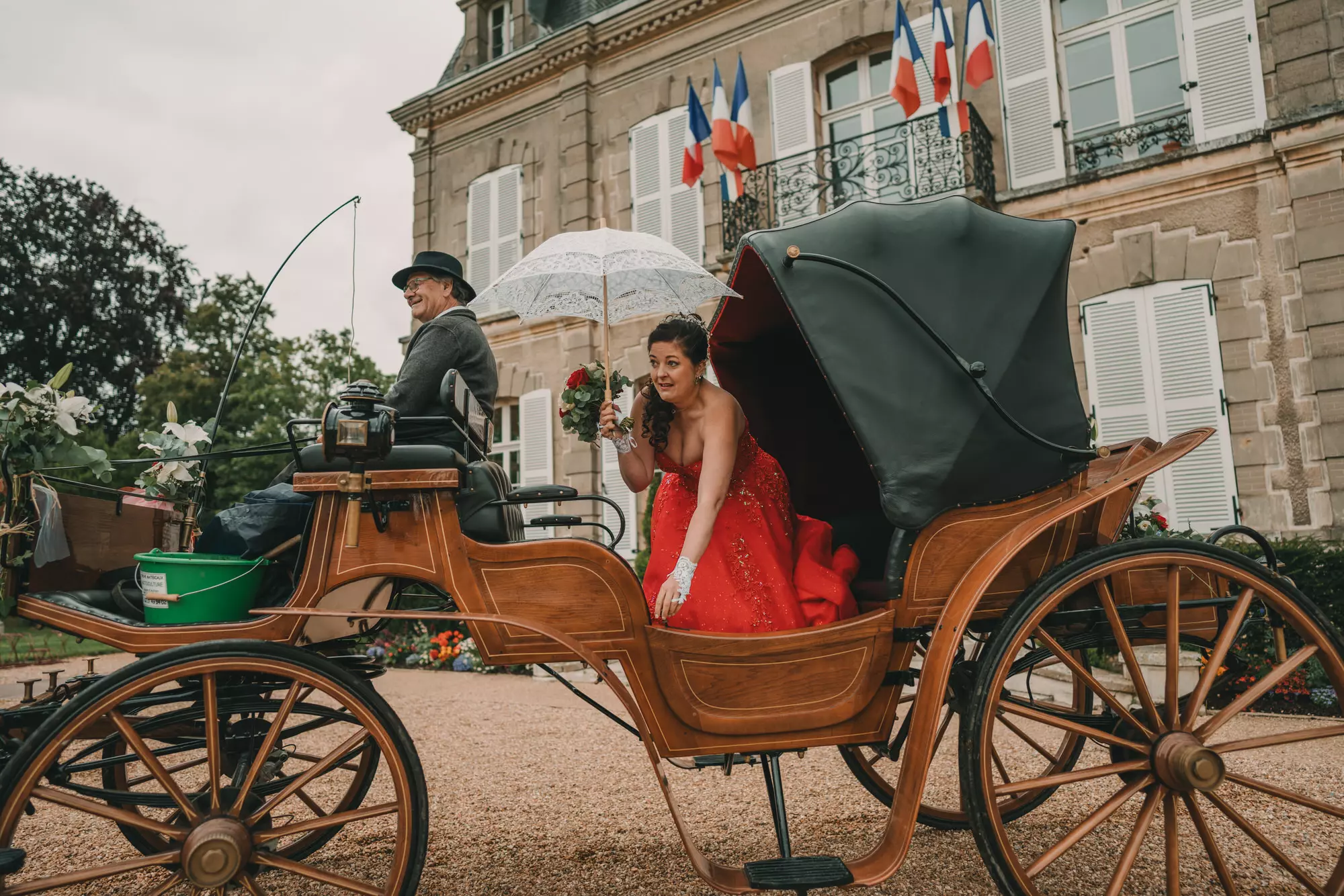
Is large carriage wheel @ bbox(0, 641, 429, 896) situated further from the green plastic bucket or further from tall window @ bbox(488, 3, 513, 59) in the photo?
tall window @ bbox(488, 3, 513, 59)

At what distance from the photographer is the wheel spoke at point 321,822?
2.02 metres

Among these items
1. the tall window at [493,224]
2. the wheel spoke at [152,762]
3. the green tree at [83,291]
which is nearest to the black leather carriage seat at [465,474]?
the wheel spoke at [152,762]

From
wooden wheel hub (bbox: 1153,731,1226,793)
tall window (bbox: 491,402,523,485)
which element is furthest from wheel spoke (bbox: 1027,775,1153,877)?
tall window (bbox: 491,402,523,485)

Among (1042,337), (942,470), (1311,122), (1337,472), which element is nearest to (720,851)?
(942,470)

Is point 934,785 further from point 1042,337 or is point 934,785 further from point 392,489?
point 392,489

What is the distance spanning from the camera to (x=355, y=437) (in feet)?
7.04

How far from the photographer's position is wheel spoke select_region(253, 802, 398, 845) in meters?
2.02

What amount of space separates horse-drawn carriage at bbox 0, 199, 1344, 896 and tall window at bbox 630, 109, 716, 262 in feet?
27.5

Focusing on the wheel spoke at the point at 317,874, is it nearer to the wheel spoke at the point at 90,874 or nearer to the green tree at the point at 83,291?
the wheel spoke at the point at 90,874

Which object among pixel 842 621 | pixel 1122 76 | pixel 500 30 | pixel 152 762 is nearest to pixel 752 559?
pixel 842 621

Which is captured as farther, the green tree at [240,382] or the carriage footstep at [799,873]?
the green tree at [240,382]

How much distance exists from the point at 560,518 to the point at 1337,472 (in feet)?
25.0

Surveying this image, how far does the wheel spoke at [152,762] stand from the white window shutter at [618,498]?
825cm

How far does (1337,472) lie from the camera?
696cm
